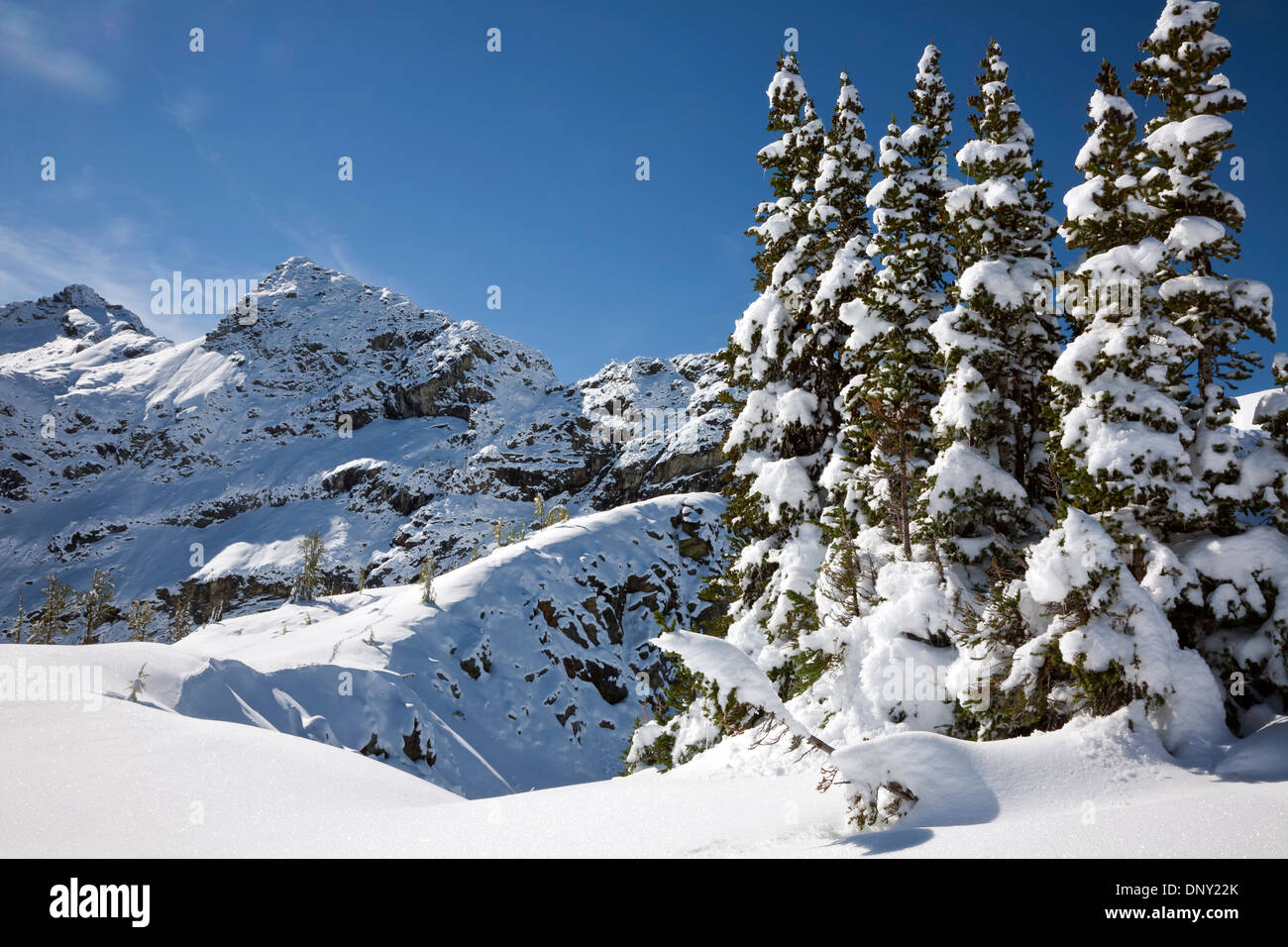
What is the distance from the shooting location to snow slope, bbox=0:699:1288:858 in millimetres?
5008

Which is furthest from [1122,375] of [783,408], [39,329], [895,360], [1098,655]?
[39,329]

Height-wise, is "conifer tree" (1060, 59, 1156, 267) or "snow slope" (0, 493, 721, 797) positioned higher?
"conifer tree" (1060, 59, 1156, 267)

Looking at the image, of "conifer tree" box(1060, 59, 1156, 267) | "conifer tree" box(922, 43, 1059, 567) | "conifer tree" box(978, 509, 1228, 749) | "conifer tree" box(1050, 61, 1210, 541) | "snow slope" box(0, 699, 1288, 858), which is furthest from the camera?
"conifer tree" box(922, 43, 1059, 567)

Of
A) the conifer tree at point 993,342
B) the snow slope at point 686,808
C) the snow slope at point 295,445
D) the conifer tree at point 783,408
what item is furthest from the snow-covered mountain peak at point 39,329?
the conifer tree at point 993,342

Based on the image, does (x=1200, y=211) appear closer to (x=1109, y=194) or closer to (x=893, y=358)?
(x=1109, y=194)

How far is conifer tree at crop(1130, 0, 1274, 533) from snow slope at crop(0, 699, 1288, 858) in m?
5.15

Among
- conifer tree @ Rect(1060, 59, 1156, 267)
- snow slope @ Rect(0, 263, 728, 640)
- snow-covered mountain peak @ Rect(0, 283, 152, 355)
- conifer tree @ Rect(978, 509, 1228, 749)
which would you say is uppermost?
snow-covered mountain peak @ Rect(0, 283, 152, 355)

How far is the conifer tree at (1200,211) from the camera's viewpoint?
10156 millimetres

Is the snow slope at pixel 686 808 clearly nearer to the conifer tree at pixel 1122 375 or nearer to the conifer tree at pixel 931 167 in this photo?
the conifer tree at pixel 1122 375

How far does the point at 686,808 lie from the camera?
258 inches

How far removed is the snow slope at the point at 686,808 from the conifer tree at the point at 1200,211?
16.9 ft

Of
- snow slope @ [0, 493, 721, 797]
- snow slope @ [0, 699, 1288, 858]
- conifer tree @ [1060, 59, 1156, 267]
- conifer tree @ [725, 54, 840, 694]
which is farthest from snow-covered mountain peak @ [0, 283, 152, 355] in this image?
conifer tree @ [1060, 59, 1156, 267]

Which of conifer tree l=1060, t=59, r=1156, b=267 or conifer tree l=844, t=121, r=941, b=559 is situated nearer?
conifer tree l=1060, t=59, r=1156, b=267

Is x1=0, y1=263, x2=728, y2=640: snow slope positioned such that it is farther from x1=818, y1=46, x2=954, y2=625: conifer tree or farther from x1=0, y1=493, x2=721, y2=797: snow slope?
x1=818, y1=46, x2=954, y2=625: conifer tree
